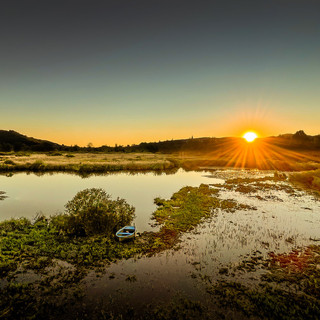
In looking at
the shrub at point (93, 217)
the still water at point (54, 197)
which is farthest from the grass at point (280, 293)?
the still water at point (54, 197)

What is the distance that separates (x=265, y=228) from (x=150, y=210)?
1232 cm

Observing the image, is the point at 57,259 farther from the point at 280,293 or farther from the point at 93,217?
the point at 280,293

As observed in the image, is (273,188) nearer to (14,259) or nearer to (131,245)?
(131,245)

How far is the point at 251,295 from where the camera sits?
10.9m

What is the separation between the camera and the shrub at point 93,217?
59.0ft

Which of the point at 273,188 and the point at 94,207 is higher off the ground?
the point at 94,207

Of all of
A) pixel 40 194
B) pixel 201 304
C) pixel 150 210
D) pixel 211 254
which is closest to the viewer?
pixel 201 304

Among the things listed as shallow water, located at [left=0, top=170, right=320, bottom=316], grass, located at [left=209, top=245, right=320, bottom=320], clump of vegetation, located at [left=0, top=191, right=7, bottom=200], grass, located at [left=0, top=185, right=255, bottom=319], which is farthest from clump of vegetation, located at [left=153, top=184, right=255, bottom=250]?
clump of vegetation, located at [left=0, top=191, right=7, bottom=200]

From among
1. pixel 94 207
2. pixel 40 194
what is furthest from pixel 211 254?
pixel 40 194

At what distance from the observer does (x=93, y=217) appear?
1833 centimetres

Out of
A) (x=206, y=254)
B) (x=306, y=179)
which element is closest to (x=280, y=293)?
(x=206, y=254)

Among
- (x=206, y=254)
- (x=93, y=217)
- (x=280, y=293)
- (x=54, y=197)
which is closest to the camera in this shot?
(x=280, y=293)

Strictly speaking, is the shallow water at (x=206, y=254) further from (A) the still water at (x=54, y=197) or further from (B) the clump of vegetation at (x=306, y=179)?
(B) the clump of vegetation at (x=306, y=179)

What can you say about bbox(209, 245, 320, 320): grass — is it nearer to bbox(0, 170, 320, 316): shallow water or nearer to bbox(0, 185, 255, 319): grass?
bbox(0, 170, 320, 316): shallow water
